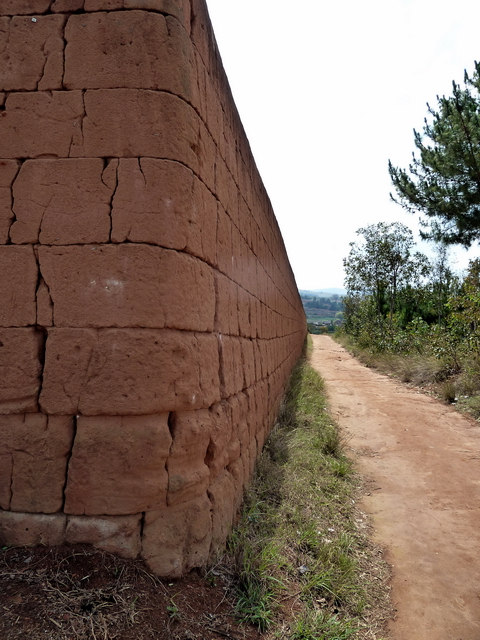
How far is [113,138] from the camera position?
82.7 inches

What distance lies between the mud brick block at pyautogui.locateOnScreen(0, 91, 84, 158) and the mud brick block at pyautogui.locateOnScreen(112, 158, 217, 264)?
0.32 meters

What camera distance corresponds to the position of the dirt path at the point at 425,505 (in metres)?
2.44

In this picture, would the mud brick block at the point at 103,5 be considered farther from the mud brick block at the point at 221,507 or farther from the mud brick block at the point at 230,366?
the mud brick block at the point at 221,507

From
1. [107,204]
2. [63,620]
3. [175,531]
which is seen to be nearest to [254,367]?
[175,531]

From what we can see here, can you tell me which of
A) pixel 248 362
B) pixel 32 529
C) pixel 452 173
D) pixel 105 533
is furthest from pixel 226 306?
pixel 452 173

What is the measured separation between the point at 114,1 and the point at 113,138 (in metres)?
0.70

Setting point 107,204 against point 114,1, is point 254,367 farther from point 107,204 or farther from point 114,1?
point 114,1

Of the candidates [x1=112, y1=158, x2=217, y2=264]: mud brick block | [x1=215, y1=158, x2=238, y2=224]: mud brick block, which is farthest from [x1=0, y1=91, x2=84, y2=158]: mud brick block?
[x1=215, y1=158, x2=238, y2=224]: mud brick block

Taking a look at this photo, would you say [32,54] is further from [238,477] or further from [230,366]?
[238,477]

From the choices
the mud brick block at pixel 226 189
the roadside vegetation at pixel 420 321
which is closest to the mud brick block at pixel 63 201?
the mud brick block at pixel 226 189

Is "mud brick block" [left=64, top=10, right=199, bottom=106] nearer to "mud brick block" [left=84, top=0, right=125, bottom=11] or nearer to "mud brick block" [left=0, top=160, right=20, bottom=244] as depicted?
"mud brick block" [left=84, top=0, right=125, bottom=11]

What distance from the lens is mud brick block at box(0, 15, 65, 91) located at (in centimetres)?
215

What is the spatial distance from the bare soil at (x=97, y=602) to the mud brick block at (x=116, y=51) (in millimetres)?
2233

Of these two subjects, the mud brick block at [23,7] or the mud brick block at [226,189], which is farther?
the mud brick block at [226,189]
